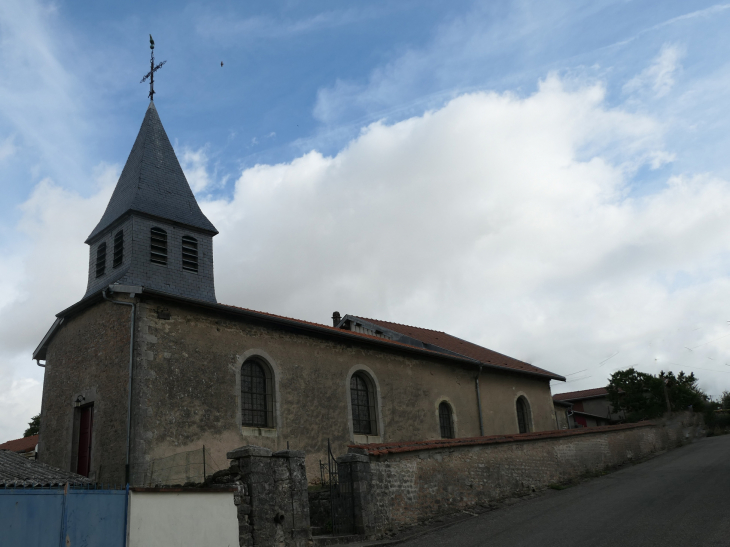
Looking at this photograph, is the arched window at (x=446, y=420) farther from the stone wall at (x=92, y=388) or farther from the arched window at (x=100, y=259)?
the arched window at (x=100, y=259)

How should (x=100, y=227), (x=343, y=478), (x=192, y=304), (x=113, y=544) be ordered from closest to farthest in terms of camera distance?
(x=113, y=544)
(x=343, y=478)
(x=192, y=304)
(x=100, y=227)

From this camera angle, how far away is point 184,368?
1277 cm

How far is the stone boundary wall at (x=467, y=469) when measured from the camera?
1123 cm

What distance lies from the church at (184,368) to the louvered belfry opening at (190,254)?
0.04 meters

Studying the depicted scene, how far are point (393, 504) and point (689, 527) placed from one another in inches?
196

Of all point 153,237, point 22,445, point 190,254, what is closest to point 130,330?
point 153,237

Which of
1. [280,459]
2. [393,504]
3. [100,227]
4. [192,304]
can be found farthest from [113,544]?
[100,227]

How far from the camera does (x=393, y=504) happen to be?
11.3 meters

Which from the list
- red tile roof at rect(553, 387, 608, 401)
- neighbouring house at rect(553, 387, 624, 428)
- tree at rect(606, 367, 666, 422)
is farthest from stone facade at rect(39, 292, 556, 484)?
red tile roof at rect(553, 387, 608, 401)

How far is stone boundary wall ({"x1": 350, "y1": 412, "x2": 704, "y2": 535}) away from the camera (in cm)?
1123

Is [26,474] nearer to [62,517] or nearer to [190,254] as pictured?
[62,517]

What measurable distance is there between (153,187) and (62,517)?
1123 cm

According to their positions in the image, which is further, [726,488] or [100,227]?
[100,227]

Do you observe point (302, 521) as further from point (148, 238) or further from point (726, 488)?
point (726, 488)
